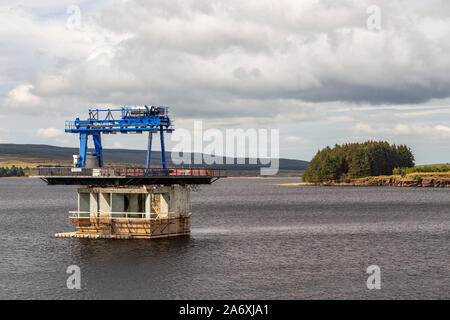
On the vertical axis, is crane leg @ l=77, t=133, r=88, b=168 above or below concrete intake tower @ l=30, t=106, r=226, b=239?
above

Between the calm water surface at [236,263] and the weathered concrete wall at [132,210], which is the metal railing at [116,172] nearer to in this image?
the weathered concrete wall at [132,210]

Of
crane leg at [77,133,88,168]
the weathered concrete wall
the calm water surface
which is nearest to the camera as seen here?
the calm water surface

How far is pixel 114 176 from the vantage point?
2586 inches

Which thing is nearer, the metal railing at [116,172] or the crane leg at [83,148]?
the metal railing at [116,172]

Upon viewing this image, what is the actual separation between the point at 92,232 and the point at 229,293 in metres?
28.7

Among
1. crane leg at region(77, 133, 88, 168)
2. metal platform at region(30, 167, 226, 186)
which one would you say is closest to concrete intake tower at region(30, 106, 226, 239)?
metal platform at region(30, 167, 226, 186)

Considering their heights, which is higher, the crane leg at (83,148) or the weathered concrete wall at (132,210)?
the crane leg at (83,148)

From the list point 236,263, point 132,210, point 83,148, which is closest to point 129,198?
point 132,210

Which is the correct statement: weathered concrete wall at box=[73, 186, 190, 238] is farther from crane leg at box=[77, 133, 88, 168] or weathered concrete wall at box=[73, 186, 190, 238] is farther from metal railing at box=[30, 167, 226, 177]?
crane leg at box=[77, 133, 88, 168]

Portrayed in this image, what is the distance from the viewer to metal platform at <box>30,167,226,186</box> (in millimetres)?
66312

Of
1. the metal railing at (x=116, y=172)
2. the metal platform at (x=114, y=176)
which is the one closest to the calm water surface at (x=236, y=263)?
the metal platform at (x=114, y=176)

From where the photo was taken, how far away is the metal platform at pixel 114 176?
66.3 m

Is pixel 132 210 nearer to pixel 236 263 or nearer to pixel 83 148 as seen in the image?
pixel 83 148

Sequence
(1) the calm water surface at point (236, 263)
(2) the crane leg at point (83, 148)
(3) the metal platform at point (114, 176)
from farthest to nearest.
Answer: (2) the crane leg at point (83, 148), (3) the metal platform at point (114, 176), (1) the calm water surface at point (236, 263)
